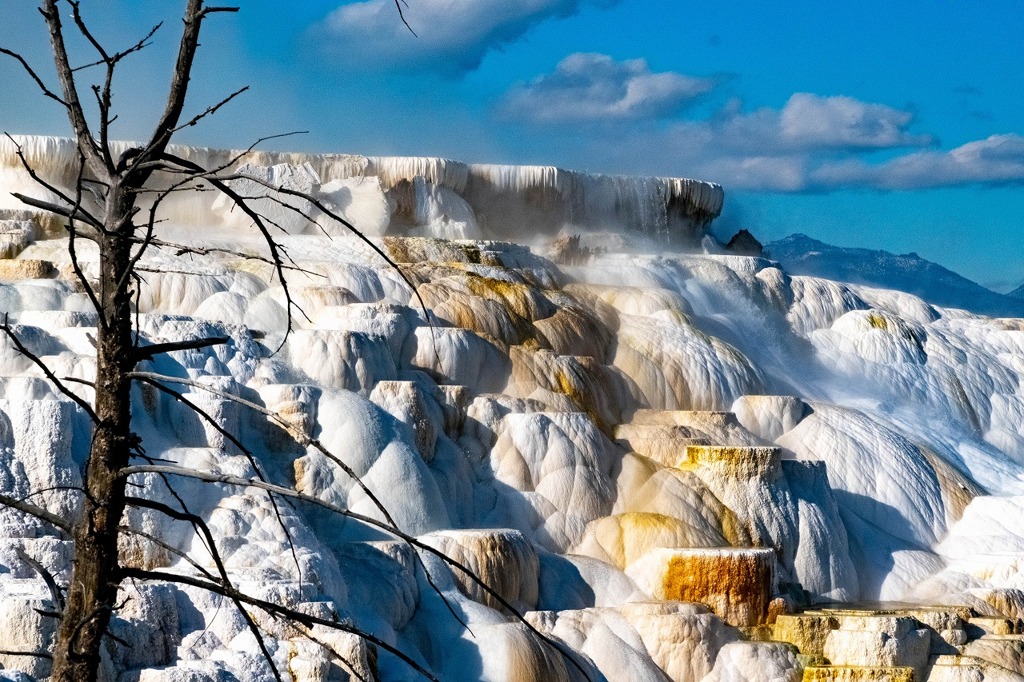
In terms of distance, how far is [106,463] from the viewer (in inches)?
91.4

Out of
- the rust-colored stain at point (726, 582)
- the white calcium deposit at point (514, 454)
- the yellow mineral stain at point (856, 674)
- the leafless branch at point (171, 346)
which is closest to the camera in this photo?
the leafless branch at point (171, 346)

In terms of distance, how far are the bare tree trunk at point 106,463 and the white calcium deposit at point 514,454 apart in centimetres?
311

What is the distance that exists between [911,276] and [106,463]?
98159mm

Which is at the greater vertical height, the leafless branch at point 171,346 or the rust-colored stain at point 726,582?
the leafless branch at point 171,346

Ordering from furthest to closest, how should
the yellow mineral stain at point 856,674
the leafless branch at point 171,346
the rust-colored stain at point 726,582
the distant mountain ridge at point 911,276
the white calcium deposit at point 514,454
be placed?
the distant mountain ridge at point 911,276 < the rust-colored stain at point 726,582 < the yellow mineral stain at point 856,674 < the white calcium deposit at point 514,454 < the leafless branch at point 171,346

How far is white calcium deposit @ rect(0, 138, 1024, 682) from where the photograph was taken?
7.12 metres

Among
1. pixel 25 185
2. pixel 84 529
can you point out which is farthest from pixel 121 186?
pixel 25 185

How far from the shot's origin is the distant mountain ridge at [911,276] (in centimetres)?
8744

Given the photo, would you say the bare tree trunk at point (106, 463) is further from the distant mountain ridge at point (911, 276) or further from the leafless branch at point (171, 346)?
the distant mountain ridge at point (911, 276)

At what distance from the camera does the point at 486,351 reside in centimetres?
1148

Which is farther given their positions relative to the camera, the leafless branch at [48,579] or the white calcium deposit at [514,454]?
the white calcium deposit at [514,454]

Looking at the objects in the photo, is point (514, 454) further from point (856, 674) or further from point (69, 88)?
point (69, 88)

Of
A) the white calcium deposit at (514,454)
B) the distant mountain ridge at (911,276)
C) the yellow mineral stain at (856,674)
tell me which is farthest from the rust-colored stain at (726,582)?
the distant mountain ridge at (911,276)

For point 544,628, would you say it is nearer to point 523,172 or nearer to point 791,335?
point 791,335
